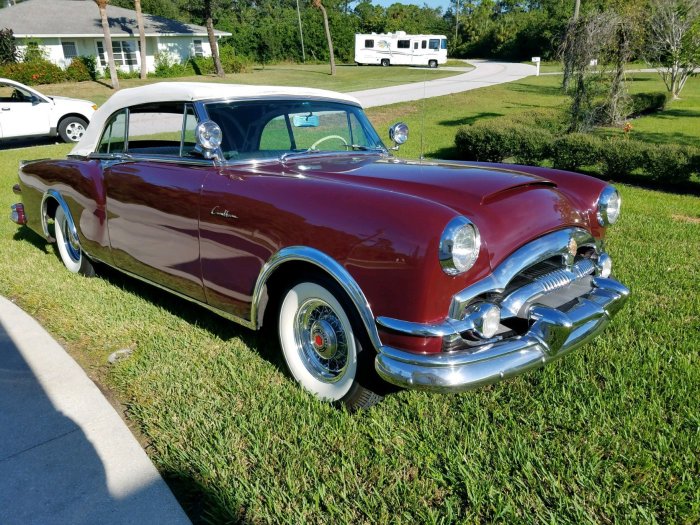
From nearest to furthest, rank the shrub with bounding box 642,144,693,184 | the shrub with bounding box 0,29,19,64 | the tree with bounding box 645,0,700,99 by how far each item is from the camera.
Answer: the shrub with bounding box 642,144,693,184 < the tree with bounding box 645,0,700,99 < the shrub with bounding box 0,29,19,64

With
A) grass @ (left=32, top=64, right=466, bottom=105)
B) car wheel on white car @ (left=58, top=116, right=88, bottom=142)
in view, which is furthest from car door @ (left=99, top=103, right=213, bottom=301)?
grass @ (left=32, top=64, right=466, bottom=105)

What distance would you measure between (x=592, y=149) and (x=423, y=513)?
8.12 meters

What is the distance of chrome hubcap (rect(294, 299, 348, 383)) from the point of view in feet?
9.05

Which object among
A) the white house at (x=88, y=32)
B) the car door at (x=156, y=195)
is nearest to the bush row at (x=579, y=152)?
the car door at (x=156, y=195)

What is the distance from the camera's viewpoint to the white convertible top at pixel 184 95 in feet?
11.4

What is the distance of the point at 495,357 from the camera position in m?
2.33

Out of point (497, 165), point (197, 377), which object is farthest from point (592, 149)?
point (197, 377)

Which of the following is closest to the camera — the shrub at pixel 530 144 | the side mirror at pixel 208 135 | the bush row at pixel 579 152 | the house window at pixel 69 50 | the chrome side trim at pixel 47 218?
the side mirror at pixel 208 135

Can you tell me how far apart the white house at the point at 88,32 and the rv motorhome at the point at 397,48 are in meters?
12.0

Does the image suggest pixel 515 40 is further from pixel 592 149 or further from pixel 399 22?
pixel 592 149

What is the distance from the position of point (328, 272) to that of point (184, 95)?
1.73 meters

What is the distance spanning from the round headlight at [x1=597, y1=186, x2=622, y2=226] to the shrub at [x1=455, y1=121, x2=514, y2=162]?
6.73m

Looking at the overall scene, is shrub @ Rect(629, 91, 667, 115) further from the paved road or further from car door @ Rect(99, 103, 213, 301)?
car door @ Rect(99, 103, 213, 301)

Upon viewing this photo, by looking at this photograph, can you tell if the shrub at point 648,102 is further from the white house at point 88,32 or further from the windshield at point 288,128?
the white house at point 88,32
